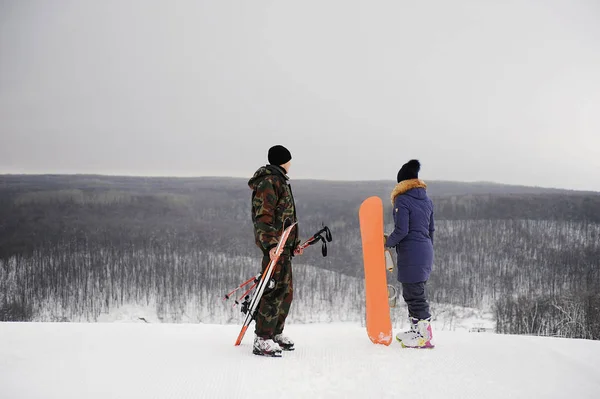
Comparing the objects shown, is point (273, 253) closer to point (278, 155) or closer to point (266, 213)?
point (266, 213)

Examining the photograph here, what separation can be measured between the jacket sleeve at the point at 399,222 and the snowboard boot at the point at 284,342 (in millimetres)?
1500

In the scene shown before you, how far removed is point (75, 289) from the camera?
8969 cm

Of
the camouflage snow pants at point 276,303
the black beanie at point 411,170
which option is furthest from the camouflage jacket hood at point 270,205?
the black beanie at point 411,170

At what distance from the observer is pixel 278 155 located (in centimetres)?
474

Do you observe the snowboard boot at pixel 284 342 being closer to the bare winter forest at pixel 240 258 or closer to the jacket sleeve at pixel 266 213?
the jacket sleeve at pixel 266 213

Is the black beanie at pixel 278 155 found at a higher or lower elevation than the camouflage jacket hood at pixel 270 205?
higher

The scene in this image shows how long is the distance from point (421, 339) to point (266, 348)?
1.66 metres

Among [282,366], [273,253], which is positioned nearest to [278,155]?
[273,253]

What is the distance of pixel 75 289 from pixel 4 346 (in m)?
95.8

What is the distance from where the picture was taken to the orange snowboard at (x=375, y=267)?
5.01 meters

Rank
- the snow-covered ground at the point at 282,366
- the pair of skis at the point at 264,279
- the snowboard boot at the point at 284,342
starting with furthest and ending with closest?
the snowboard boot at the point at 284,342, the pair of skis at the point at 264,279, the snow-covered ground at the point at 282,366

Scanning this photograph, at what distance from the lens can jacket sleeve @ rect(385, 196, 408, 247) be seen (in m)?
4.90

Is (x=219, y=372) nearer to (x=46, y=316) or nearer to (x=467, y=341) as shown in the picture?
(x=467, y=341)

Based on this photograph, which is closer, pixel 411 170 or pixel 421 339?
pixel 421 339
